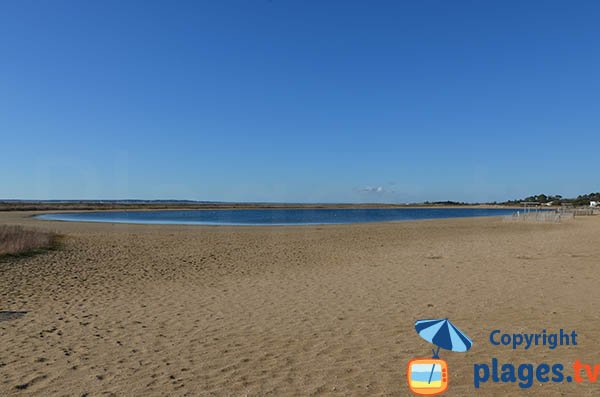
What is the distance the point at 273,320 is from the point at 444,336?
141 inches

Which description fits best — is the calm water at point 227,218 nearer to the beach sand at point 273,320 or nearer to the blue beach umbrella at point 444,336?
the beach sand at point 273,320

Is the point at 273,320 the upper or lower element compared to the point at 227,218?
lower

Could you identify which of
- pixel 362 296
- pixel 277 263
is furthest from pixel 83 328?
pixel 277 263

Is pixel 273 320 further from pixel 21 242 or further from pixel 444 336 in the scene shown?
pixel 21 242

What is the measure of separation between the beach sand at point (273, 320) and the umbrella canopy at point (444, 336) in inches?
11.4

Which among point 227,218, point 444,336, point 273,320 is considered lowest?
point 273,320

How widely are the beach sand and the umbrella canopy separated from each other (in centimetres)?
29

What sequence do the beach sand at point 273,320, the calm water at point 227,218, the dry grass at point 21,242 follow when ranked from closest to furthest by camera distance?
the beach sand at point 273,320 → the dry grass at point 21,242 → the calm water at point 227,218

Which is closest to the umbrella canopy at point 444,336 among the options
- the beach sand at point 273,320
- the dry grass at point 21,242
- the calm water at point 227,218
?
the beach sand at point 273,320

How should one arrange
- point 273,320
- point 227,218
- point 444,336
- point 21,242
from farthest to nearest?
1. point 227,218
2. point 21,242
3. point 273,320
4. point 444,336

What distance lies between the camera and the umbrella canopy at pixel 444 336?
5.19 meters

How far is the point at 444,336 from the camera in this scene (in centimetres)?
528

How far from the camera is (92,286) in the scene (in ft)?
38.0

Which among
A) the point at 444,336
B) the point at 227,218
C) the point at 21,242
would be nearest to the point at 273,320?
the point at 444,336
